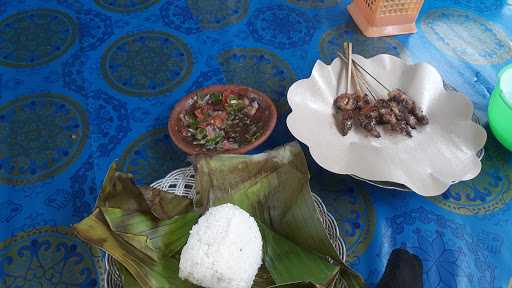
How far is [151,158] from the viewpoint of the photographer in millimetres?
1208

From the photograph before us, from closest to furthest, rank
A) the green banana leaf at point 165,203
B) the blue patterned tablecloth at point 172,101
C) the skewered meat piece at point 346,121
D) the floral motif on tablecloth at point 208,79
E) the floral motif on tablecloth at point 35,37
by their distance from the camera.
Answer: the green banana leaf at point 165,203
the blue patterned tablecloth at point 172,101
the skewered meat piece at point 346,121
the floral motif on tablecloth at point 208,79
the floral motif on tablecloth at point 35,37

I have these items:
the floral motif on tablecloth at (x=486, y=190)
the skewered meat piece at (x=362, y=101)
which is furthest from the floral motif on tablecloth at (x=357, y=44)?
the floral motif on tablecloth at (x=486, y=190)

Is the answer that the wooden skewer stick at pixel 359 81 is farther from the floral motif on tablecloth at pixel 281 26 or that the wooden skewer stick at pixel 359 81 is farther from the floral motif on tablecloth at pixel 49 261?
the floral motif on tablecloth at pixel 49 261

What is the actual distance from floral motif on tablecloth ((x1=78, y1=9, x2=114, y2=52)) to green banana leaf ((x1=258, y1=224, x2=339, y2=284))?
3.32 feet

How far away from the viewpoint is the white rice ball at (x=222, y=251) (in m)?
0.86

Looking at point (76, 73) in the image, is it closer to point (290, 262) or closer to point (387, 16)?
point (290, 262)

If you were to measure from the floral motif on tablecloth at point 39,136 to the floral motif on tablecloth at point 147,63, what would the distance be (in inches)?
7.0

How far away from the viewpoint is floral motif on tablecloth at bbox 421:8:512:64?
1484 mm

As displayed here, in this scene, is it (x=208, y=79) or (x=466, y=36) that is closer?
(x=208, y=79)

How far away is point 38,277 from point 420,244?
947 mm

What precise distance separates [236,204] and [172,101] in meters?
0.52

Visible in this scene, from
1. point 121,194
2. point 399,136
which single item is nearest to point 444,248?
point 399,136

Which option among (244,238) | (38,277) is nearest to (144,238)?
(244,238)

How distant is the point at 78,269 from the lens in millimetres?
1013
